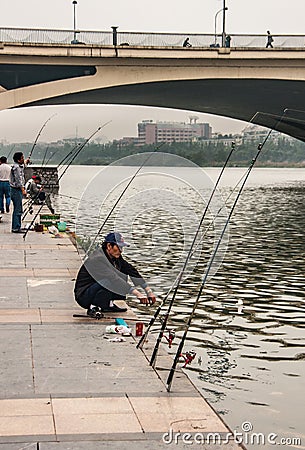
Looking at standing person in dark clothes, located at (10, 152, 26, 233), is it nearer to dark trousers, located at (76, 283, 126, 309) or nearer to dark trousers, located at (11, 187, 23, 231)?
dark trousers, located at (11, 187, 23, 231)

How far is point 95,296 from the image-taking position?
968 centimetres

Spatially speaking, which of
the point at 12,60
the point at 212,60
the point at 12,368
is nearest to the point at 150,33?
the point at 212,60

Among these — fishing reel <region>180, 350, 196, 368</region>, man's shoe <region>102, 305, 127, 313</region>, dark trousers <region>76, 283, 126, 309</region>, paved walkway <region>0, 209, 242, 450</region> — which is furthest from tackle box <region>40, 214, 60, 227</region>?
fishing reel <region>180, 350, 196, 368</region>

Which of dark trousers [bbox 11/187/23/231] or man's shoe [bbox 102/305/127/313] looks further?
dark trousers [bbox 11/187/23/231]

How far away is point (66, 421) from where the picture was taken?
6.04 metres

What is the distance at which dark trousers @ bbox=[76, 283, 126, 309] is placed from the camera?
9578mm

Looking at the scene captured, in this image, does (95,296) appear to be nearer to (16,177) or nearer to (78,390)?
(78,390)

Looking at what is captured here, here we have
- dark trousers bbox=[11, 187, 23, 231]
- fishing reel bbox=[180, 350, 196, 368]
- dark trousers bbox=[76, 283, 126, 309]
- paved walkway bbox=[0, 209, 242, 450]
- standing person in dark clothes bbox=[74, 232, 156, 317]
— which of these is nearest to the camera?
paved walkway bbox=[0, 209, 242, 450]

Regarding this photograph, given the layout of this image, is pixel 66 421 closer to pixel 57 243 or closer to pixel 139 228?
pixel 57 243

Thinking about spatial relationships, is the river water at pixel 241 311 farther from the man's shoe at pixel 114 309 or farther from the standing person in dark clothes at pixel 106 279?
the standing person in dark clothes at pixel 106 279

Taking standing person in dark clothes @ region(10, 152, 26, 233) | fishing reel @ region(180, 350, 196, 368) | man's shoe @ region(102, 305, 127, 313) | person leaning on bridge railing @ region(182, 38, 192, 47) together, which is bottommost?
fishing reel @ region(180, 350, 196, 368)

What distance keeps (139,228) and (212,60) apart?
18.1 m

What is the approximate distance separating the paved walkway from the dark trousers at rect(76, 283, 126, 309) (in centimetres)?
21

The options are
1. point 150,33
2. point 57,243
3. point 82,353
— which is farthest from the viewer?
point 150,33
